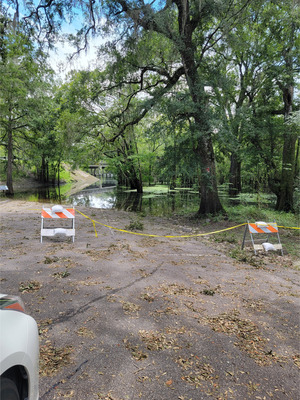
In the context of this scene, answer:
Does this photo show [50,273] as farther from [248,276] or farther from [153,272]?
[248,276]

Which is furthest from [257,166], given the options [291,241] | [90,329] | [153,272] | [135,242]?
[90,329]

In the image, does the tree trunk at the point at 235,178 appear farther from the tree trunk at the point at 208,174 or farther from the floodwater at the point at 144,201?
the tree trunk at the point at 208,174

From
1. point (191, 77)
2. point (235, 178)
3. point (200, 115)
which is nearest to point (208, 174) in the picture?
point (200, 115)

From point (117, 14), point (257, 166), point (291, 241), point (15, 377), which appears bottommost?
point (291, 241)

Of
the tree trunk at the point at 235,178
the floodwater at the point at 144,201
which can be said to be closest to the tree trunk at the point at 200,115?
the floodwater at the point at 144,201

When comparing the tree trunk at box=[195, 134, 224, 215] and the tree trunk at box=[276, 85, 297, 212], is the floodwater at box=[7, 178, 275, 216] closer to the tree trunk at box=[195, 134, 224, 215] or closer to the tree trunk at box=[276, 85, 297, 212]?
the tree trunk at box=[276, 85, 297, 212]

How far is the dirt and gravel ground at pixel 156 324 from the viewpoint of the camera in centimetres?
231

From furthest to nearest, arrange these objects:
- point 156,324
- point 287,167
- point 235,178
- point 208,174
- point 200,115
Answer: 1. point 235,178
2. point 287,167
3. point 208,174
4. point 200,115
5. point 156,324

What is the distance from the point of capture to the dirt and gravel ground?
2311 millimetres

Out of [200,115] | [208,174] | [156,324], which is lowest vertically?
[156,324]

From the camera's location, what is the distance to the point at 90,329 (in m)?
3.02

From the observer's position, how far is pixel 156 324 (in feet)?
10.6

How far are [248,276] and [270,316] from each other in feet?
5.66

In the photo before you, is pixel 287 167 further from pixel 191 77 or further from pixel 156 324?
pixel 156 324
